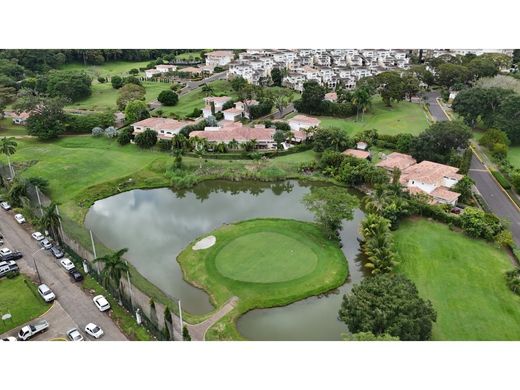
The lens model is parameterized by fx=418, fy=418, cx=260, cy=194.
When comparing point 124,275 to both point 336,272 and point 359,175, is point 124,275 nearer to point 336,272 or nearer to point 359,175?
point 336,272

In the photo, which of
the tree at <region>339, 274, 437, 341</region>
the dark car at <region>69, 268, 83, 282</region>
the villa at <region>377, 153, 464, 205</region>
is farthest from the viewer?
the villa at <region>377, 153, 464, 205</region>

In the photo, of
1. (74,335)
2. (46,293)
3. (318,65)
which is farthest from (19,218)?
(318,65)

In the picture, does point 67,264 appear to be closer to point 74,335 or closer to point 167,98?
point 74,335

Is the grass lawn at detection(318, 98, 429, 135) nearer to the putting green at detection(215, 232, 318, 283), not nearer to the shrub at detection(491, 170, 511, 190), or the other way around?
the shrub at detection(491, 170, 511, 190)

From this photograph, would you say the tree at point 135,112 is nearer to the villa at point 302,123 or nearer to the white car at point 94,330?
the villa at point 302,123

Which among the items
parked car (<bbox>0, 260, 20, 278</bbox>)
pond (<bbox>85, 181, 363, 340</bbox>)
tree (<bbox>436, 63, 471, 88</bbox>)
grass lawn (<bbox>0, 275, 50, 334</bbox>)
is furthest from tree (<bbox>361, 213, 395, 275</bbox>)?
tree (<bbox>436, 63, 471, 88</bbox>)

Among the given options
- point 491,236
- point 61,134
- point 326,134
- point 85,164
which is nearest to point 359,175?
point 326,134
